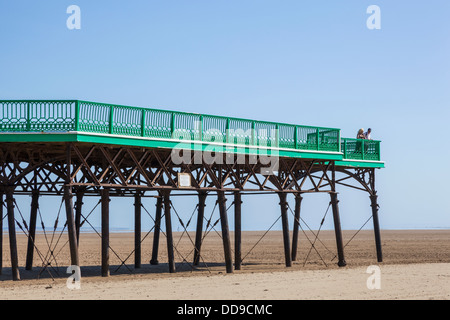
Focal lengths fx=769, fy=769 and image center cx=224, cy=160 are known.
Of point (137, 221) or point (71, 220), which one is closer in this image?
point (71, 220)

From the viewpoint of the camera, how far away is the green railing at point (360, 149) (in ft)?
125

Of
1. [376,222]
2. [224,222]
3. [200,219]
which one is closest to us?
[224,222]

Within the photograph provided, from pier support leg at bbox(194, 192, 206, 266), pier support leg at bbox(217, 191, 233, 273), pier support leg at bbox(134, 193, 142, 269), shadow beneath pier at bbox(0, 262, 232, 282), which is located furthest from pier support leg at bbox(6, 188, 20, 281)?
pier support leg at bbox(194, 192, 206, 266)

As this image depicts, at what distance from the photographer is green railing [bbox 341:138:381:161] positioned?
3803cm

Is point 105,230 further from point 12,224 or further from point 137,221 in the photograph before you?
point 137,221

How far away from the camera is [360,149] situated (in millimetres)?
38719

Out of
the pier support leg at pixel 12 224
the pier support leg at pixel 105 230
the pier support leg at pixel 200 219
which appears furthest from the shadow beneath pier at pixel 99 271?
the pier support leg at pixel 105 230

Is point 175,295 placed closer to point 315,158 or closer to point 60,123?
point 60,123

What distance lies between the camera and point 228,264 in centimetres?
3067

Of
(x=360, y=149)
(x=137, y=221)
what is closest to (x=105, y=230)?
(x=137, y=221)

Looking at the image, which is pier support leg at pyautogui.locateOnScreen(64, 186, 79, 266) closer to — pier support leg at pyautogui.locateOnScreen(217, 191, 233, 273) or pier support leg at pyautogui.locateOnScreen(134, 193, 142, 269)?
pier support leg at pyautogui.locateOnScreen(217, 191, 233, 273)

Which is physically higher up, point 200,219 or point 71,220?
point 71,220
